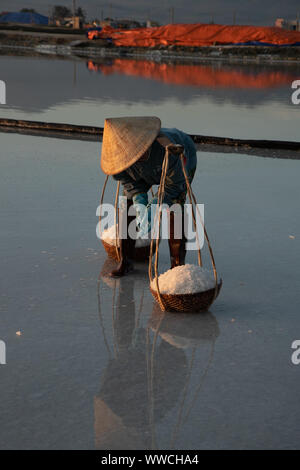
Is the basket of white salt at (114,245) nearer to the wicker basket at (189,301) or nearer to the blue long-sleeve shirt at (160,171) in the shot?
the blue long-sleeve shirt at (160,171)

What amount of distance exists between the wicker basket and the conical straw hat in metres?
0.68

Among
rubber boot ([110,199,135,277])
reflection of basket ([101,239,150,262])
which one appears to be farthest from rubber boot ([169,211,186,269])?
reflection of basket ([101,239,150,262])

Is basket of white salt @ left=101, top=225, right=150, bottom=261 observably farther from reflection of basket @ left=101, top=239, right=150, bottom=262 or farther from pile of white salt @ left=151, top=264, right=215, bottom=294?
pile of white salt @ left=151, top=264, right=215, bottom=294

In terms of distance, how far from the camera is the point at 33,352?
3.07 m

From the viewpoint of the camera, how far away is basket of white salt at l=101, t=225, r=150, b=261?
14.2 ft

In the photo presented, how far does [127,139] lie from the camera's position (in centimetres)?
362

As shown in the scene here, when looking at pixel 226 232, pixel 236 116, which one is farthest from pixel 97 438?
pixel 236 116

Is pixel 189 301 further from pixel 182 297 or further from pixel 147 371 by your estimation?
pixel 147 371

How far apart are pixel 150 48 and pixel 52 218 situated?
135 feet

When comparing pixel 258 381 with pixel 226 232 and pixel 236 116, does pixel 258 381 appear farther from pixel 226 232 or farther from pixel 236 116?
pixel 236 116

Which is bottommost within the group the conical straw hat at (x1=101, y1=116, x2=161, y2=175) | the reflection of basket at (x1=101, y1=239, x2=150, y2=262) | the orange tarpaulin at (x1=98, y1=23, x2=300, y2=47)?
the orange tarpaulin at (x1=98, y1=23, x2=300, y2=47)

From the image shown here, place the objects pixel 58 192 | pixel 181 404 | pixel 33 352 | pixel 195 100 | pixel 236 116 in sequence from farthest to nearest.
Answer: pixel 195 100 < pixel 236 116 < pixel 58 192 < pixel 33 352 < pixel 181 404

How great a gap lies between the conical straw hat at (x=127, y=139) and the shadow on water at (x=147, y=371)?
0.74 m

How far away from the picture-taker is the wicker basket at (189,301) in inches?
137
